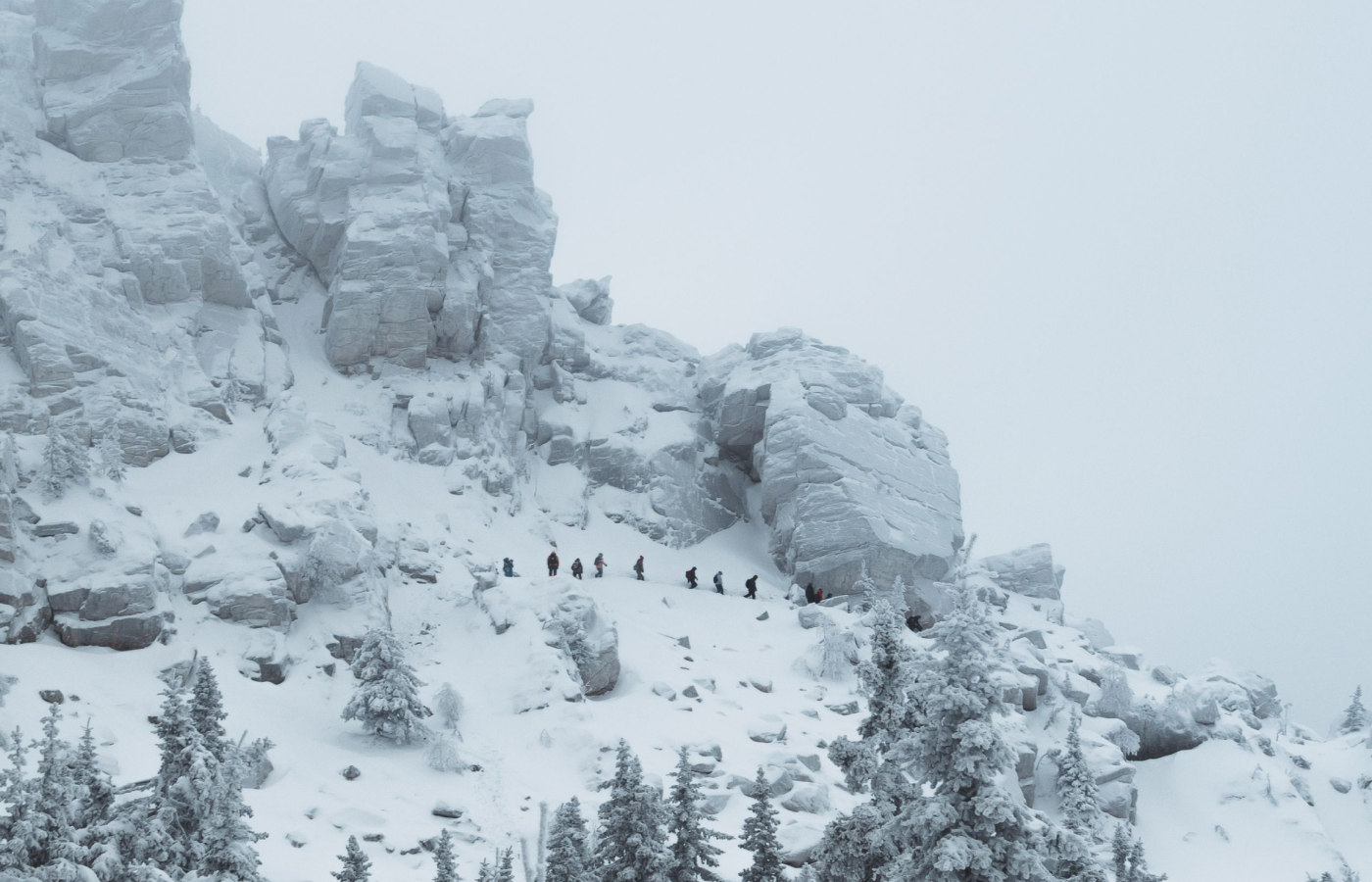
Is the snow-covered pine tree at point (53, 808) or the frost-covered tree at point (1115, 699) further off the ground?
the frost-covered tree at point (1115, 699)

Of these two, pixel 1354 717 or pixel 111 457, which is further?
pixel 1354 717

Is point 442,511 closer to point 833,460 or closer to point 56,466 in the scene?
point 56,466

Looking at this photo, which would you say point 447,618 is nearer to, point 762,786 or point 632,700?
point 632,700

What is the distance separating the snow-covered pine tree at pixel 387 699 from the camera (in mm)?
23156

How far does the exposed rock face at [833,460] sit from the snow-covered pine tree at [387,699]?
79.0 ft

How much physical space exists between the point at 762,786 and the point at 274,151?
163 ft

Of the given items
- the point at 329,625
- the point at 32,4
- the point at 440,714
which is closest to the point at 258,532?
the point at 329,625

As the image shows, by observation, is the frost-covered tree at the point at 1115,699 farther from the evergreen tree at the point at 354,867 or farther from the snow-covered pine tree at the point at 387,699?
the evergreen tree at the point at 354,867

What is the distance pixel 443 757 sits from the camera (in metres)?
22.6

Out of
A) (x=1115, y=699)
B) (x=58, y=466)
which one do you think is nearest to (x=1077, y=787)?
(x=1115, y=699)

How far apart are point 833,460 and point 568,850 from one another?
32.7m

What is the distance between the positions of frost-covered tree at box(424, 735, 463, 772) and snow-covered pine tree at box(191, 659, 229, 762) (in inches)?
306

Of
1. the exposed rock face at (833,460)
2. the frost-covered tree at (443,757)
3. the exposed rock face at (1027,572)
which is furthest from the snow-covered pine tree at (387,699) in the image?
the exposed rock face at (1027,572)

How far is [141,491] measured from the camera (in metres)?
30.1
